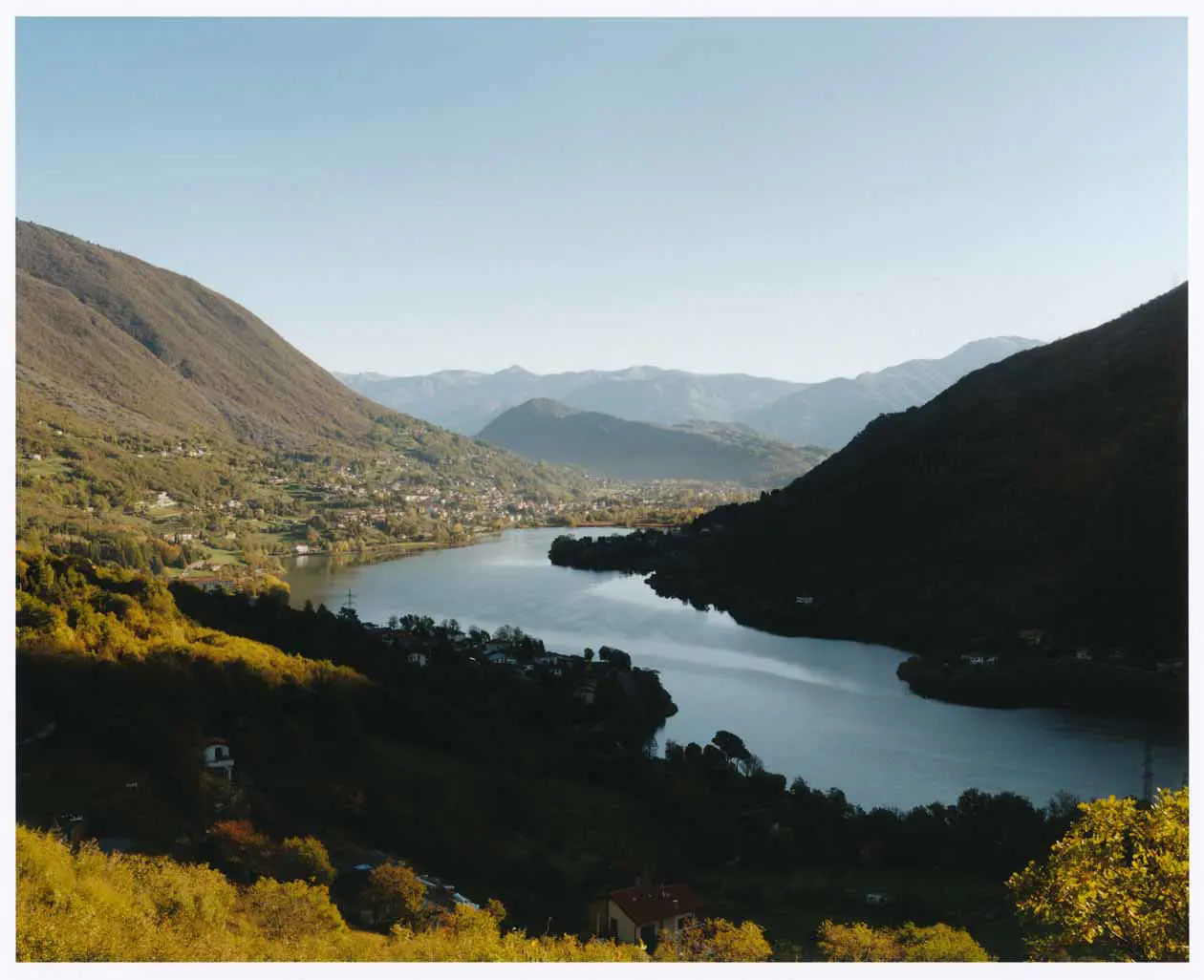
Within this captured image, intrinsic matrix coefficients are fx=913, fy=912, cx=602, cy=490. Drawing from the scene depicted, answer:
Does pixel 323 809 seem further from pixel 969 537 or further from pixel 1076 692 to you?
pixel 969 537

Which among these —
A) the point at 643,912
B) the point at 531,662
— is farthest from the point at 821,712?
the point at 643,912

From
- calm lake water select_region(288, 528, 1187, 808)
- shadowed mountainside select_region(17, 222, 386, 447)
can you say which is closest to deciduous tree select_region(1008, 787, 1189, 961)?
calm lake water select_region(288, 528, 1187, 808)

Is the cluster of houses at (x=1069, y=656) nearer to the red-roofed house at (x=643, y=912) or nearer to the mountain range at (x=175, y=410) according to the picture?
the red-roofed house at (x=643, y=912)

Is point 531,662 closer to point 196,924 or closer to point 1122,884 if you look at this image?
point 196,924

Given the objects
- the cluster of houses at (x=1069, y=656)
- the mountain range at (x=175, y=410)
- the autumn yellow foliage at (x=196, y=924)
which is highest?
the mountain range at (x=175, y=410)

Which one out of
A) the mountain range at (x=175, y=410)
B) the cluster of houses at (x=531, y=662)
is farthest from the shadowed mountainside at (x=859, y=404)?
the cluster of houses at (x=531, y=662)

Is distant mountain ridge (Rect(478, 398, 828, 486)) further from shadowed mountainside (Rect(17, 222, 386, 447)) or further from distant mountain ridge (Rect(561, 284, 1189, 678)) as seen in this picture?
distant mountain ridge (Rect(561, 284, 1189, 678))
